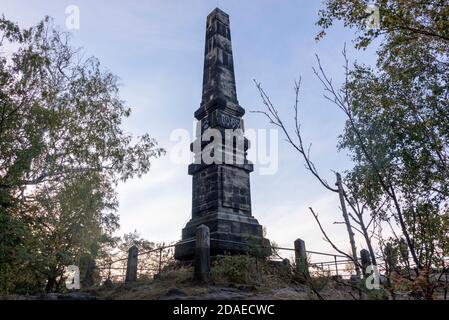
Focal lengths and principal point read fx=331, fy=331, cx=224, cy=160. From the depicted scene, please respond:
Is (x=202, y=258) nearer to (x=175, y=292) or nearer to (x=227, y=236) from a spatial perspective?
(x=175, y=292)

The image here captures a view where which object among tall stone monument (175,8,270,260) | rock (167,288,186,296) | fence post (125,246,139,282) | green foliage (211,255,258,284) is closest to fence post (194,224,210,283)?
green foliage (211,255,258,284)

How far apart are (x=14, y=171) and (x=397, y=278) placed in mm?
10825

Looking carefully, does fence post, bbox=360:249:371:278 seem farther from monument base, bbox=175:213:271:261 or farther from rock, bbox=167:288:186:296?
rock, bbox=167:288:186:296

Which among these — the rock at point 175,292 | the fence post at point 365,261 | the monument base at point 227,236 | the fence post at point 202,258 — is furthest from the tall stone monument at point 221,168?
the fence post at point 365,261

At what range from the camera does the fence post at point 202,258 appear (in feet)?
28.2

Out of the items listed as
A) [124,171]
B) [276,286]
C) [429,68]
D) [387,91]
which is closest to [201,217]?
[276,286]

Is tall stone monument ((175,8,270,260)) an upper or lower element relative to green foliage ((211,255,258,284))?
upper

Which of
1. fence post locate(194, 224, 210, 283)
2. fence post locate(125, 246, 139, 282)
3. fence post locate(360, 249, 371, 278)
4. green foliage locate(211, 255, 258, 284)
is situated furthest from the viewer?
fence post locate(125, 246, 139, 282)

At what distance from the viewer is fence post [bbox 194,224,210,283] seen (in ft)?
28.2

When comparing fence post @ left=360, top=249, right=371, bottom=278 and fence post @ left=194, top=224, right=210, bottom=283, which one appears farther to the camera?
fence post @ left=194, top=224, right=210, bottom=283

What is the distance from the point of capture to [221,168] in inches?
469

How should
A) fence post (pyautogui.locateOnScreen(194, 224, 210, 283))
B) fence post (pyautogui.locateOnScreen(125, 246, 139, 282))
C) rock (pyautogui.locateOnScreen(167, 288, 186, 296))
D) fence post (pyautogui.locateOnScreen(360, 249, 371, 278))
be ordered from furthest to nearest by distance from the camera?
fence post (pyautogui.locateOnScreen(125, 246, 139, 282))
fence post (pyautogui.locateOnScreen(194, 224, 210, 283))
rock (pyautogui.locateOnScreen(167, 288, 186, 296))
fence post (pyautogui.locateOnScreen(360, 249, 371, 278))

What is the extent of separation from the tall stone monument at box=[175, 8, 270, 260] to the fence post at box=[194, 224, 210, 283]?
1379mm

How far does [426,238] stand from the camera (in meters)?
2.31
